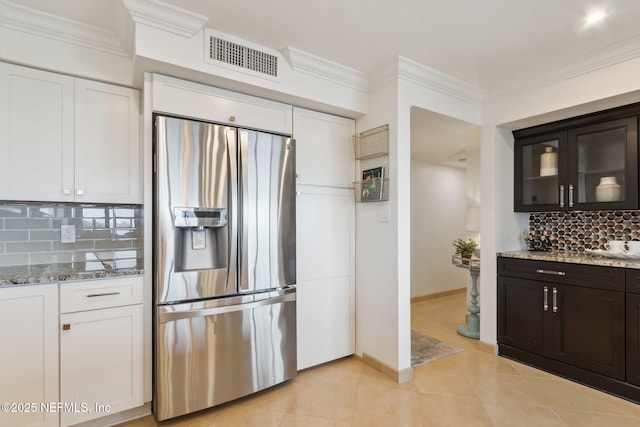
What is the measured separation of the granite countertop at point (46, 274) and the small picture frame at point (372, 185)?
1761 millimetres

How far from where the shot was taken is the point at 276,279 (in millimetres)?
2439

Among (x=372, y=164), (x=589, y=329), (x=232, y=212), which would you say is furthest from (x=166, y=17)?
(x=589, y=329)

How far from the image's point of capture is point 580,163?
9.17 feet

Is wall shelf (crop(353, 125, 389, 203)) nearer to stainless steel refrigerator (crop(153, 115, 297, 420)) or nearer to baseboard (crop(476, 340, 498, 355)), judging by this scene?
stainless steel refrigerator (crop(153, 115, 297, 420))

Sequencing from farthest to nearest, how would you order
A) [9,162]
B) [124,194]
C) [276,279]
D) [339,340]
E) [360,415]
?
1. [339,340]
2. [276,279]
3. [124,194]
4. [360,415]
5. [9,162]

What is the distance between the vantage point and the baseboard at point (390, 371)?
256 cm

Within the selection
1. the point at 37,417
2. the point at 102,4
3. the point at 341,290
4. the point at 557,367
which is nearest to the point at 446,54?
the point at 341,290

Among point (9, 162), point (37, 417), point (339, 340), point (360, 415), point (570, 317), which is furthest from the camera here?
point (339, 340)

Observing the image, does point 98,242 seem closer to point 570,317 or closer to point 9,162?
point 9,162

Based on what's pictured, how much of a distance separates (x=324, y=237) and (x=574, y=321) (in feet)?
6.77

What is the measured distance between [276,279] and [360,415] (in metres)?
1.05

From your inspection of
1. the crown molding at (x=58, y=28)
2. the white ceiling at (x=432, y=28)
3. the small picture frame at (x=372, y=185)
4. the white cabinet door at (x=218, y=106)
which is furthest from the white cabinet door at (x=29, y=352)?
the small picture frame at (x=372, y=185)

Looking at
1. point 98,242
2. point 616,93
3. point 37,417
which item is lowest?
point 37,417

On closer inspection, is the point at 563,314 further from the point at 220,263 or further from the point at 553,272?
the point at 220,263
